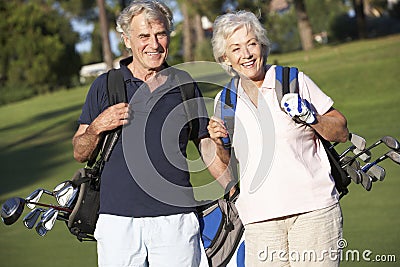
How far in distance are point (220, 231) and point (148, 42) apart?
105cm

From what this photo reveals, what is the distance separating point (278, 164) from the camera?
13.9ft

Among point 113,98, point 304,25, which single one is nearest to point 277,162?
point 113,98

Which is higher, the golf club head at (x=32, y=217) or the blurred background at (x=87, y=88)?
the golf club head at (x=32, y=217)

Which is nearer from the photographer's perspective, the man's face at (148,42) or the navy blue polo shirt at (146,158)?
the navy blue polo shirt at (146,158)

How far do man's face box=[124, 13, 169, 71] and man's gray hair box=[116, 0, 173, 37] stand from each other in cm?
2

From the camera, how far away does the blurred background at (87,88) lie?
9242 mm

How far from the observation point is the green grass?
891 centimetres

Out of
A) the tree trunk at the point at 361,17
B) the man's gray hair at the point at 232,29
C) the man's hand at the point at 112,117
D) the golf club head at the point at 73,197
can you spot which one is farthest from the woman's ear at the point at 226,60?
the tree trunk at the point at 361,17

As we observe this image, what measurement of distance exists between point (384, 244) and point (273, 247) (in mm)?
4011

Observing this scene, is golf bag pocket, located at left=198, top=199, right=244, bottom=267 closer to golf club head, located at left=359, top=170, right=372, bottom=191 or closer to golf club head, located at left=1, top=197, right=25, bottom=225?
golf club head, located at left=359, top=170, right=372, bottom=191

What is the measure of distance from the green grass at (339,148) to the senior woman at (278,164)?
0.63m

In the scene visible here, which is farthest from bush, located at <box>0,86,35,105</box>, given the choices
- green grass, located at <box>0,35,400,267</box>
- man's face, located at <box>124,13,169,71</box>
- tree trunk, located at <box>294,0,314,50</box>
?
man's face, located at <box>124,13,169,71</box>

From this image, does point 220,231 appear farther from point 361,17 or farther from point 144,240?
point 361,17

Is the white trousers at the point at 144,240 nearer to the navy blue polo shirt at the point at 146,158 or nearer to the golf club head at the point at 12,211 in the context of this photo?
the navy blue polo shirt at the point at 146,158
